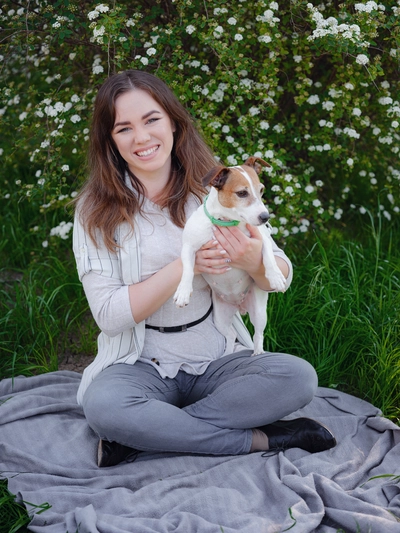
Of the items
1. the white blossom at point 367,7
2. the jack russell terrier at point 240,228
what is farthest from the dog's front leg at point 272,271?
the white blossom at point 367,7

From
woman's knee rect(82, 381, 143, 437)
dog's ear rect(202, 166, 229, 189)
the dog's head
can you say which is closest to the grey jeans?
woman's knee rect(82, 381, 143, 437)

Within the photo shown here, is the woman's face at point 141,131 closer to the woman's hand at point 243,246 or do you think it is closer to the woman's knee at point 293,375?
the woman's hand at point 243,246

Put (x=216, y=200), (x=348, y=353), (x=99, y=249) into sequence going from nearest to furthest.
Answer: (x=216, y=200)
(x=99, y=249)
(x=348, y=353)

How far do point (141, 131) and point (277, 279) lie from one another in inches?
34.6

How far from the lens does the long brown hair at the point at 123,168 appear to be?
9.77 ft

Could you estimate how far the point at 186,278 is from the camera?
2766 millimetres

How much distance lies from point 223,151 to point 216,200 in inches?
48.6

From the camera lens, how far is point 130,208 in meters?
3.02

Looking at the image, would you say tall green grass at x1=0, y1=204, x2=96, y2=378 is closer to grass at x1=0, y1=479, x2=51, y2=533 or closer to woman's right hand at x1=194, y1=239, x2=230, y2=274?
grass at x1=0, y1=479, x2=51, y2=533

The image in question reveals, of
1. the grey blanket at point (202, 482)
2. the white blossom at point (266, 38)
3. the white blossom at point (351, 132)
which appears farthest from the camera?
the white blossom at point (351, 132)

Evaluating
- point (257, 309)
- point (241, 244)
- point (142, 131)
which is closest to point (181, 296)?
point (241, 244)

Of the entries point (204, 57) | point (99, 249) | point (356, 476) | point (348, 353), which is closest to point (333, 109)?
point (204, 57)

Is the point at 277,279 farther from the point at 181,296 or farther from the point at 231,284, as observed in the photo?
the point at 181,296

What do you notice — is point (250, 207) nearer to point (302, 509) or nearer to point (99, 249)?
point (99, 249)
